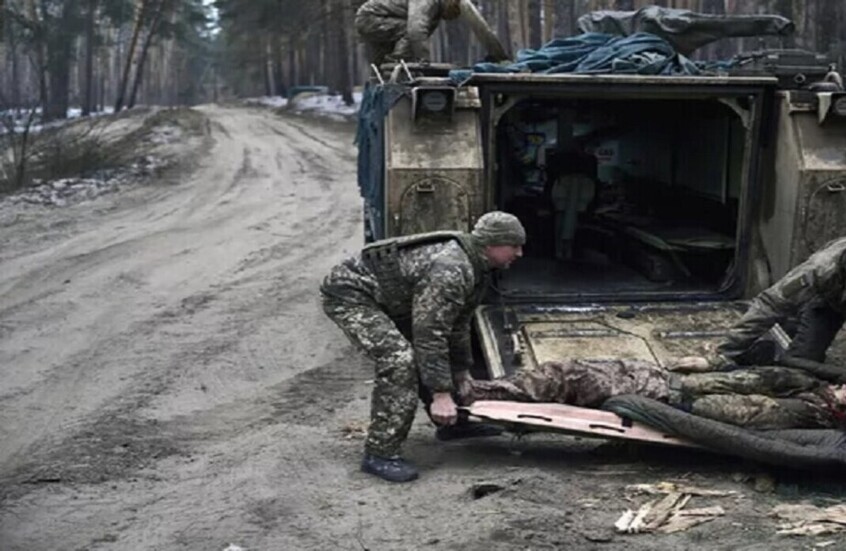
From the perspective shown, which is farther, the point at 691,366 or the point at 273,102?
the point at 273,102

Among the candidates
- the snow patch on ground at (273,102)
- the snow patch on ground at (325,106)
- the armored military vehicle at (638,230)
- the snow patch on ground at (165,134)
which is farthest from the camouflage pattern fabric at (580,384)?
the snow patch on ground at (273,102)

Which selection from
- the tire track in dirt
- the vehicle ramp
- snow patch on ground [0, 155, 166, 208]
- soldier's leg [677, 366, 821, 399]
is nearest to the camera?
the vehicle ramp

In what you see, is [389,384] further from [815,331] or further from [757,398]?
[815,331]

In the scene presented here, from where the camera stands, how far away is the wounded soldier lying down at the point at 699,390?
5770mm

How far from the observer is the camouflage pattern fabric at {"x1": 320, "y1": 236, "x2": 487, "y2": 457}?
5.68m

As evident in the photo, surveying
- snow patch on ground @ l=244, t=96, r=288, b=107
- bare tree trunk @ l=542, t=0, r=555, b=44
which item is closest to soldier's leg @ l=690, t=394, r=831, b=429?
bare tree trunk @ l=542, t=0, r=555, b=44

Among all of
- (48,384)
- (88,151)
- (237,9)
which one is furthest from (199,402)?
(237,9)

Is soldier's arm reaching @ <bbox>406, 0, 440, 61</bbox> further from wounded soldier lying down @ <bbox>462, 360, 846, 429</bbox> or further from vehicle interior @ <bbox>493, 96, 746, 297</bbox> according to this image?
wounded soldier lying down @ <bbox>462, 360, 846, 429</bbox>

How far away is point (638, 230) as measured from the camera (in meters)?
9.45

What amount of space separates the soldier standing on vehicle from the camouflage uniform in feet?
12.9

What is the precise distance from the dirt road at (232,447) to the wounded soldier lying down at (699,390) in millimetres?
289

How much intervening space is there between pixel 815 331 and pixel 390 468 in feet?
8.32

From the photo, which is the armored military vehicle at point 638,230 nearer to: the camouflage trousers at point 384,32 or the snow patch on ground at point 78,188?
the camouflage trousers at point 384,32

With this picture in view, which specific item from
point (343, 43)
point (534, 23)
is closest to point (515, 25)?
point (534, 23)
